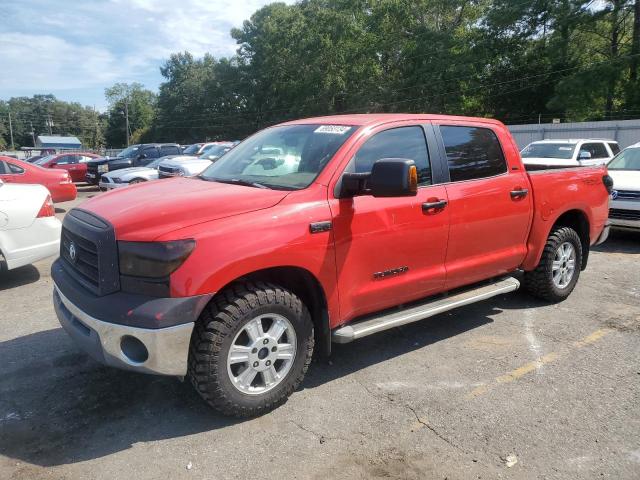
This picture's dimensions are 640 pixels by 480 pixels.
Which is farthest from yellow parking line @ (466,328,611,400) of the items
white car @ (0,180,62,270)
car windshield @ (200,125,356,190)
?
white car @ (0,180,62,270)

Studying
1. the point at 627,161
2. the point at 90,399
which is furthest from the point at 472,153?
the point at 627,161

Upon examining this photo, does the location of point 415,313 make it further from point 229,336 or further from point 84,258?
point 84,258

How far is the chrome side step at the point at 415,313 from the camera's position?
3561mm

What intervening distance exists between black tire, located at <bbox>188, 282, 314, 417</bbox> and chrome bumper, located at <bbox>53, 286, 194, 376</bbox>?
11cm

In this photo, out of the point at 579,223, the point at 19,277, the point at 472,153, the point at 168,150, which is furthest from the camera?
the point at 168,150

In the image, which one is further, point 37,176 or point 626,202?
point 37,176

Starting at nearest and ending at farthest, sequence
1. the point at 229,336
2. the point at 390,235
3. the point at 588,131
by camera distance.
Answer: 1. the point at 229,336
2. the point at 390,235
3. the point at 588,131

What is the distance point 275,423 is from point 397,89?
46.8 m

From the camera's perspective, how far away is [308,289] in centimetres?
349

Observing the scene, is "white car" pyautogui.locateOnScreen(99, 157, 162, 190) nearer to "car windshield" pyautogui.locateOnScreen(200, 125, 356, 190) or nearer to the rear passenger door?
"car windshield" pyautogui.locateOnScreen(200, 125, 356, 190)

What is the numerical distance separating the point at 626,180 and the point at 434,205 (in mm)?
6510

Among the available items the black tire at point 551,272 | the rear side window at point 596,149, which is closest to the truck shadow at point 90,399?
the black tire at point 551,272

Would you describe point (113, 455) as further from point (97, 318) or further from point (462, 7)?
point (462, 7)

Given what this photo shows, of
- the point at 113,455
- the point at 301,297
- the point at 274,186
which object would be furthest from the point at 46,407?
the point at 274,186
